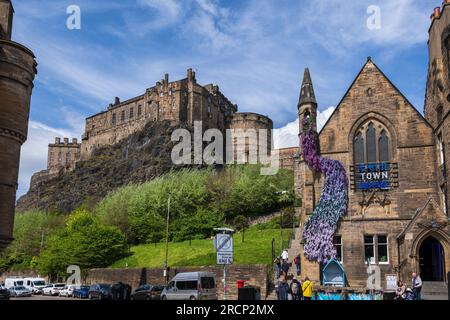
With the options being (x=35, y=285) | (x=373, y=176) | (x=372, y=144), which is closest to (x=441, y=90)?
(x=372, y=144)

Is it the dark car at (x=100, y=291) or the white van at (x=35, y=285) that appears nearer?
the dark car at (x=100, y=291)

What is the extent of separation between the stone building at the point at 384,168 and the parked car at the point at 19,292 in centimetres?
2857

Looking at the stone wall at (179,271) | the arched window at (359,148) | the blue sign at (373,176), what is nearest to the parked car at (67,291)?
the stone wall at (179,271)

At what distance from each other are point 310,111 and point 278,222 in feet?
86.9

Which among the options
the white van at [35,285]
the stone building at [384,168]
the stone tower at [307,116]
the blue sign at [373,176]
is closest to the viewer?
the stone building at [384,168]

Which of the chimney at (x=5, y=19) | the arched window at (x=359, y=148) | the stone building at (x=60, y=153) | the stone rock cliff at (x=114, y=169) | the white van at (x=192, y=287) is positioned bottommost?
the white van at (x=192, y=287)

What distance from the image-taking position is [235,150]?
114m

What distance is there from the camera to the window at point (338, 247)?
31.1 m

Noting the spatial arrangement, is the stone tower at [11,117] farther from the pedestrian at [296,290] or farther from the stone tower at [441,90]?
the stone tower at [441,90]

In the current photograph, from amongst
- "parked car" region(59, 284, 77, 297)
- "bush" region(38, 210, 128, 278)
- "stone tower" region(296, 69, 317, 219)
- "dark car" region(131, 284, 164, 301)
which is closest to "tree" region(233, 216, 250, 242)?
"bush" region(38, 210, 128, 278)

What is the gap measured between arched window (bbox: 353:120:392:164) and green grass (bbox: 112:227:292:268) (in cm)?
1364

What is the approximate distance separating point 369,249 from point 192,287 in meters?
11.5
